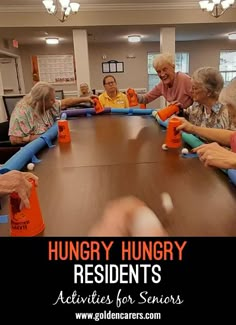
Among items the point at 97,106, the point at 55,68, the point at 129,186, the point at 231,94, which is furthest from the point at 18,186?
the point at 55,68

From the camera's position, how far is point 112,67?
8.95 metres

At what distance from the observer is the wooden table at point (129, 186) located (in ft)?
2.78

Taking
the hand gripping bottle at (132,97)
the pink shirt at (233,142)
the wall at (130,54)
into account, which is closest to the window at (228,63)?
the wall at (130,54)

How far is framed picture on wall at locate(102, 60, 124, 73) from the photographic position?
29.2ft

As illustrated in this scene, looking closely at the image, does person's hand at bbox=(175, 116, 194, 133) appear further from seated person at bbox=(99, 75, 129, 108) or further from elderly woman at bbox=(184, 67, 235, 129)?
seated person at bbox=(99, 75, 129, 108)

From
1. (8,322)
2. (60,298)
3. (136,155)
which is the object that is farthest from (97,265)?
(136,155)

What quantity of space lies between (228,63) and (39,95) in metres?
8.74

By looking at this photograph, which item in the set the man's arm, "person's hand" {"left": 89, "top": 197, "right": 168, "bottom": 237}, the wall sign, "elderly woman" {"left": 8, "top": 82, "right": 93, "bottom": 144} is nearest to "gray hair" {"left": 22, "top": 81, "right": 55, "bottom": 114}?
"elderly woman" {"left": 8, "top": 82, "right": 93, "bottom": 144}

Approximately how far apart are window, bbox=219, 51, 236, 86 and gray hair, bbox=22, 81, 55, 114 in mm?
8353

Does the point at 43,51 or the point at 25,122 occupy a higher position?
the point at 43,51

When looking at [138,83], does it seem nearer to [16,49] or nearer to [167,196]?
[16,49]

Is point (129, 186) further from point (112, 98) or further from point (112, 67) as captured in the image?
point (112, 67)

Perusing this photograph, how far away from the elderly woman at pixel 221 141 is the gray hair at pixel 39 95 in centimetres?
131

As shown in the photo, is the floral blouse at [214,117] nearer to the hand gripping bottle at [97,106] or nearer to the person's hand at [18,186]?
the person's hand at [18,186]
